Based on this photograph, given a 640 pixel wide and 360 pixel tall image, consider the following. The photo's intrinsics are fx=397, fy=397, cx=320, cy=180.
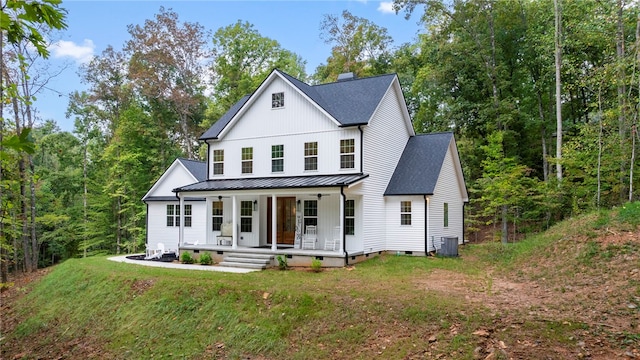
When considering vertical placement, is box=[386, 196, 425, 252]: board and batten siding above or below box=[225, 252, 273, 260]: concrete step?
above

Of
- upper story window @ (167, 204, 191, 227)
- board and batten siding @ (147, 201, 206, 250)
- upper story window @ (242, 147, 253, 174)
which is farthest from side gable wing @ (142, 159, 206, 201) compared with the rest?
upper story window @ (242, 147, 253, 174)

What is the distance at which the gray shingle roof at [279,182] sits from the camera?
14.2 m

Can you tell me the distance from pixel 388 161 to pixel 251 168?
19.9 feet

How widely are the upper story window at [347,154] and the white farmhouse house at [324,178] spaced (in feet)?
0.13

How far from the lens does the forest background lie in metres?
18.0

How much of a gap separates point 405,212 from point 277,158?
588cm

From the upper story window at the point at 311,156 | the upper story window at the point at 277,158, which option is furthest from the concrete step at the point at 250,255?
the upper story window at the point at 311,156

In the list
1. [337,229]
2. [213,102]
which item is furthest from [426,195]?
[213,102]

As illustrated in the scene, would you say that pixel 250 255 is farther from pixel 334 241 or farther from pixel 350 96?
pixel 350 96

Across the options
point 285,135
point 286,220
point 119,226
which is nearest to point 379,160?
point 285,135

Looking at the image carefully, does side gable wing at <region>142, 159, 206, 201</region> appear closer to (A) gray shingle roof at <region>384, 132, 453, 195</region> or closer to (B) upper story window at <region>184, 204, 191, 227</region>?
(B) upper story window at <region>184, 204, 191, 227</region>

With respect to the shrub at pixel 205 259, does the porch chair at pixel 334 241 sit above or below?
above

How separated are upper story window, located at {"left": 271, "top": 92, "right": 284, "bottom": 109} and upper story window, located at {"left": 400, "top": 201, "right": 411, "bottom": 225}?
6.66m

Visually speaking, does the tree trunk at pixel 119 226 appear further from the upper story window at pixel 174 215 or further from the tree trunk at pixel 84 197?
the upper story window at pixel 174 215
